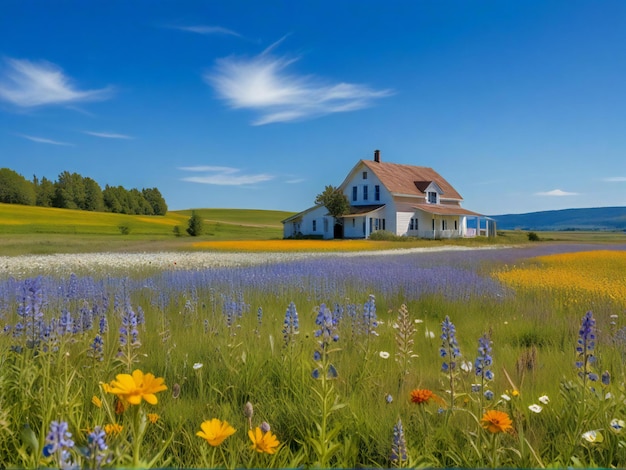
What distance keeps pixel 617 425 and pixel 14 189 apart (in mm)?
99803

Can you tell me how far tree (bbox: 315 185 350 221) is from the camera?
46.5 m

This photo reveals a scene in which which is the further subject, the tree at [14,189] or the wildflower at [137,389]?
the tree at [14,189]

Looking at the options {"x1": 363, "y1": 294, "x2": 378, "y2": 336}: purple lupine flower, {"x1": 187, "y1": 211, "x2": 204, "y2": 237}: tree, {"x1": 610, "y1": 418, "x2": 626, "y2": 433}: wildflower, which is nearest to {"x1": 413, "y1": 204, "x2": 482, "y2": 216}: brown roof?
{"x1": 187, "y1": 211, "x2": 204, "y2": 237}: tree

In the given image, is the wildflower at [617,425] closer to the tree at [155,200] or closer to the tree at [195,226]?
the tree at [195,226]

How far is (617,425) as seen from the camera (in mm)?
2529

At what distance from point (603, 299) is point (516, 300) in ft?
5.04

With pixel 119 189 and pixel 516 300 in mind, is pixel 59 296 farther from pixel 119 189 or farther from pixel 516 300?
pixel 119 189

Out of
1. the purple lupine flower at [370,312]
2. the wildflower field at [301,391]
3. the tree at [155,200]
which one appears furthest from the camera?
the tree at [155,200]

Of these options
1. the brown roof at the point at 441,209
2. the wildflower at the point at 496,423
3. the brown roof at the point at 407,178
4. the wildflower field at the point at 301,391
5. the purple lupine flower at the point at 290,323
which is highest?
the brown roof at the point at 407,178

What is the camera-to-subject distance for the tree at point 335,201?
153 feet

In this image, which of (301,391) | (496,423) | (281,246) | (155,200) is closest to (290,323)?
(301,391)

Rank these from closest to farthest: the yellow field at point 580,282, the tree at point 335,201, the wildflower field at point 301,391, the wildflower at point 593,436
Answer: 1. the wildflower field at point 301,391
2. the wildflower at point 593,436
3. the yellow field at point 580,282
4. the tree at point 335,201

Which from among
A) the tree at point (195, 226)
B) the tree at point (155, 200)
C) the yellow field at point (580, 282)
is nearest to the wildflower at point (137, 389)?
the yellow field at point (580, 282)

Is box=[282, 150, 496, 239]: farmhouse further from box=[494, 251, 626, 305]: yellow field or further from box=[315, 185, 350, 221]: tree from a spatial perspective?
box=[494, 251, 626, 305]: yellow field
